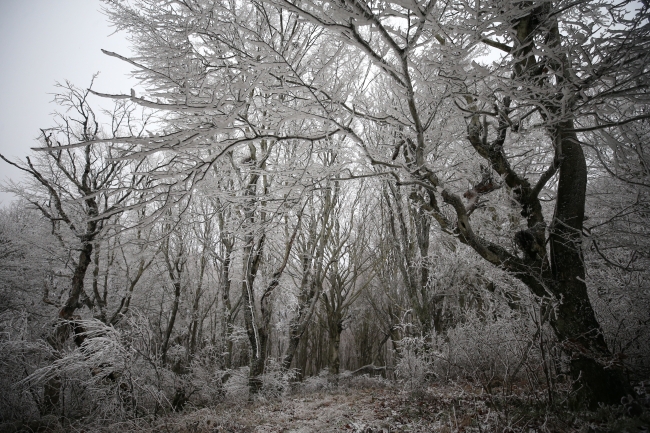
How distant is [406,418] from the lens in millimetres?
3494

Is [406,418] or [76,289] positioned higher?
[76,289]

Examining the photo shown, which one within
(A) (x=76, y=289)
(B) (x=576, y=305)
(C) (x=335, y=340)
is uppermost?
(A) (x=76, y=289)

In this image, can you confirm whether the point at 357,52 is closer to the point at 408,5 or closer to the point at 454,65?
the point at 454,65

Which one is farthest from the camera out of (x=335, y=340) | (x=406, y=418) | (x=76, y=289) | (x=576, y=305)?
(x=335, y=340)

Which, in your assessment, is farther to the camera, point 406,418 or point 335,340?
point 335,340

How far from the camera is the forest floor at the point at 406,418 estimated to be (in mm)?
2342

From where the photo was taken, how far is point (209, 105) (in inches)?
68.2

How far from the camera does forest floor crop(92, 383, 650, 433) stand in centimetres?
234

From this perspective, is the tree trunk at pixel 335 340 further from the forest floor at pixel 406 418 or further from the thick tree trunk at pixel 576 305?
the thick tree trunk at pixel 576 305

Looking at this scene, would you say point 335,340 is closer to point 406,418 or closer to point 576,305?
point 406,418

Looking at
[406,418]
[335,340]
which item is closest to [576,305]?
[406,418]

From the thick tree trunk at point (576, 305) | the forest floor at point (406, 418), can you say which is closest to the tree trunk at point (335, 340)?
the forest floor at point (406, 418)

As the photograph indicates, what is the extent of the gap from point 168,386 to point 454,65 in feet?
21.6


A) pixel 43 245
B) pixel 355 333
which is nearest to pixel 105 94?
pixel 43 245
